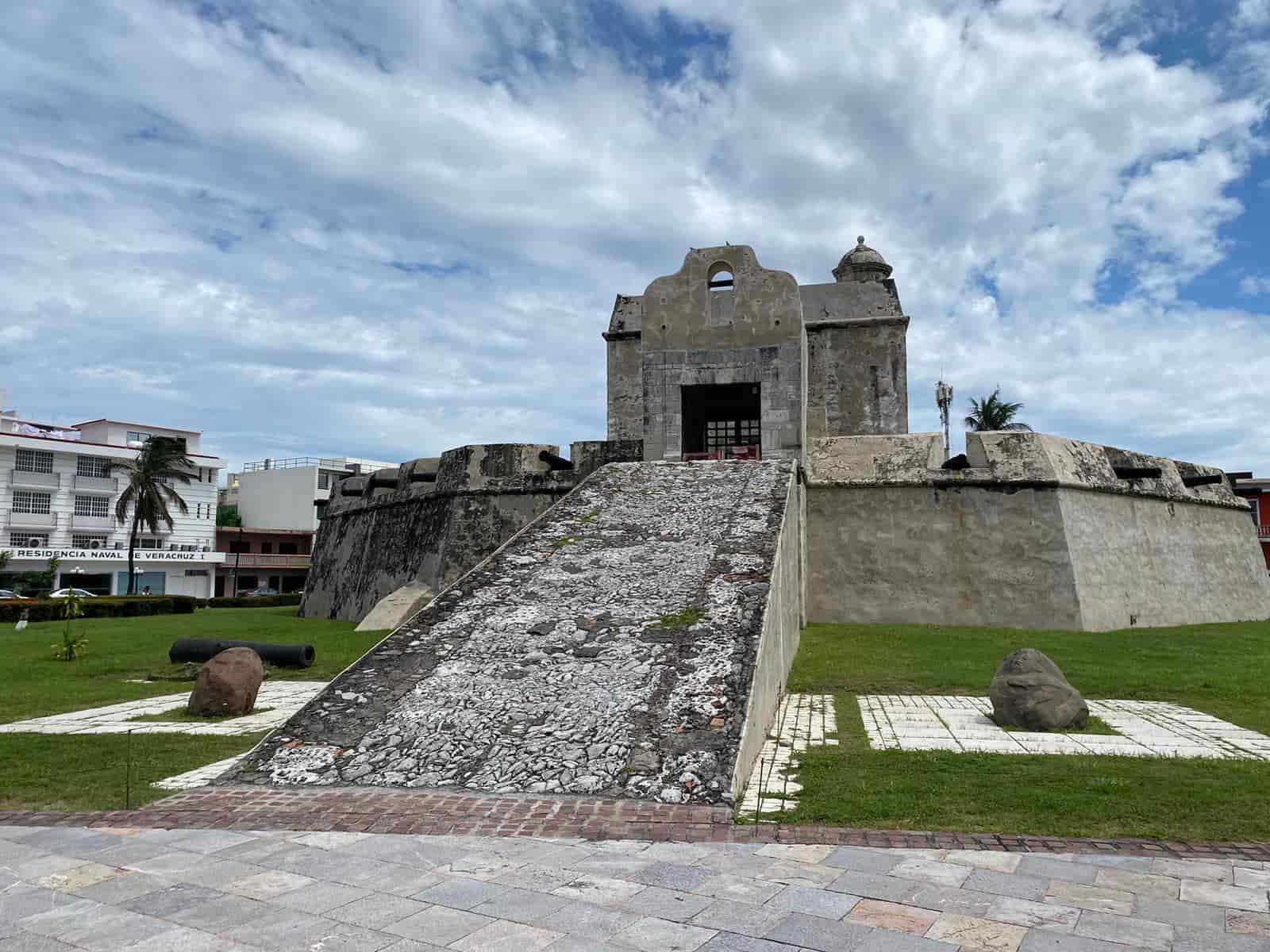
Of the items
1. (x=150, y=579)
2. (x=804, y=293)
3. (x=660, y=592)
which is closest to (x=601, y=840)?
(x=660, y=592)

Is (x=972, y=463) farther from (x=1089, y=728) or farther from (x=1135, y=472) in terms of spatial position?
(x=1089, y=728)

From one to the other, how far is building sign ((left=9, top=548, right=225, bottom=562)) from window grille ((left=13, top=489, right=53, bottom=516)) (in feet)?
6.39

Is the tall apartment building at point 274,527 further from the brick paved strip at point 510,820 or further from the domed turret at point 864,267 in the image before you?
the brick paved strip at point 510,820

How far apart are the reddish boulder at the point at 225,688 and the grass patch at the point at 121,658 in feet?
5.30

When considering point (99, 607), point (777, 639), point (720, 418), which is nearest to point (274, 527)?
point (99, 607)

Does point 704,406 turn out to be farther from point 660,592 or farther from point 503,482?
point 660,592

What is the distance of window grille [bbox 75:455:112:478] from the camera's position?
43156 mm

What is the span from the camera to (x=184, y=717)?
9.05 metres

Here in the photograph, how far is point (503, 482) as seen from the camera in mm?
17062

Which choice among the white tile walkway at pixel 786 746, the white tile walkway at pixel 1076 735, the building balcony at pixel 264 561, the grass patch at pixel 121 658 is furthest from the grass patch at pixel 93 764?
the building balcony at pixel 264 561

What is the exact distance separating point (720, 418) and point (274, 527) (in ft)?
134

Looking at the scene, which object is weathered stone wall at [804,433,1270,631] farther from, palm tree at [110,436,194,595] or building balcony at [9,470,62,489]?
building balcony at [9,470,62,489]

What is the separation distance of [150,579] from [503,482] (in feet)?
116

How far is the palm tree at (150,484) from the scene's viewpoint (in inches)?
1510
